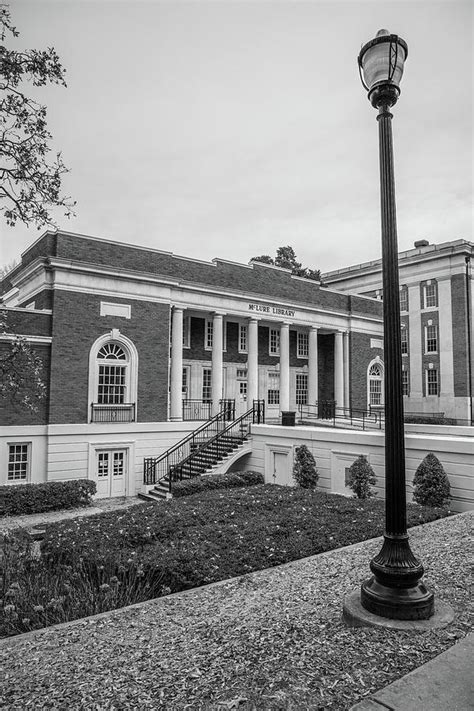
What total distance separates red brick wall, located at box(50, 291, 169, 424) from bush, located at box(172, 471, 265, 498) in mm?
5415

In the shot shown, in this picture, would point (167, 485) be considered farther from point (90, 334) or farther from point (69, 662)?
point (69, 662)

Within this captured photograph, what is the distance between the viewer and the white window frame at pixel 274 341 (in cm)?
3044

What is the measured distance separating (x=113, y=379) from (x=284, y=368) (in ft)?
35.1

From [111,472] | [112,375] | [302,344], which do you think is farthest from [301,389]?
[111,472]

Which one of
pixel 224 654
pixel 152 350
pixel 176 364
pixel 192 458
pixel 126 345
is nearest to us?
pixel 224 654

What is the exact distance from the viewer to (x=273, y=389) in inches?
1191

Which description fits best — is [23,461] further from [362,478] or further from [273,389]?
[273,389]

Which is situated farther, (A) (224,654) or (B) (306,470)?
(B) (306,470)

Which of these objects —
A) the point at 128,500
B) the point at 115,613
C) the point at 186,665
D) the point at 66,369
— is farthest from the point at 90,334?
the point at 186,665

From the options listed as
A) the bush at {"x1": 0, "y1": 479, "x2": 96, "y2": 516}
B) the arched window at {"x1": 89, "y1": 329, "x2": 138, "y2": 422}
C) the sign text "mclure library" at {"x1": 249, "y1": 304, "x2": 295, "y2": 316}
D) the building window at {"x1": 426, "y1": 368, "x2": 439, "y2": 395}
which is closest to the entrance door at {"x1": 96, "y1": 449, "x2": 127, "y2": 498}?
the arched window at {"x1": 89, "y1": 329, "x2": 138, "y2": 422}

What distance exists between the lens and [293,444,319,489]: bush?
15992 mm

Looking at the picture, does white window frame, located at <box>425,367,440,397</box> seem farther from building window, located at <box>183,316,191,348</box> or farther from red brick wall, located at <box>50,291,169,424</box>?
red brick wall, located at <box>50,291,169,424</box>

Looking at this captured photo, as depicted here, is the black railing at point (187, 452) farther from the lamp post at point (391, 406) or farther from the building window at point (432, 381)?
the building window at point (432, 381)

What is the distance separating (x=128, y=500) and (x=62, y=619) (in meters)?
14.3
